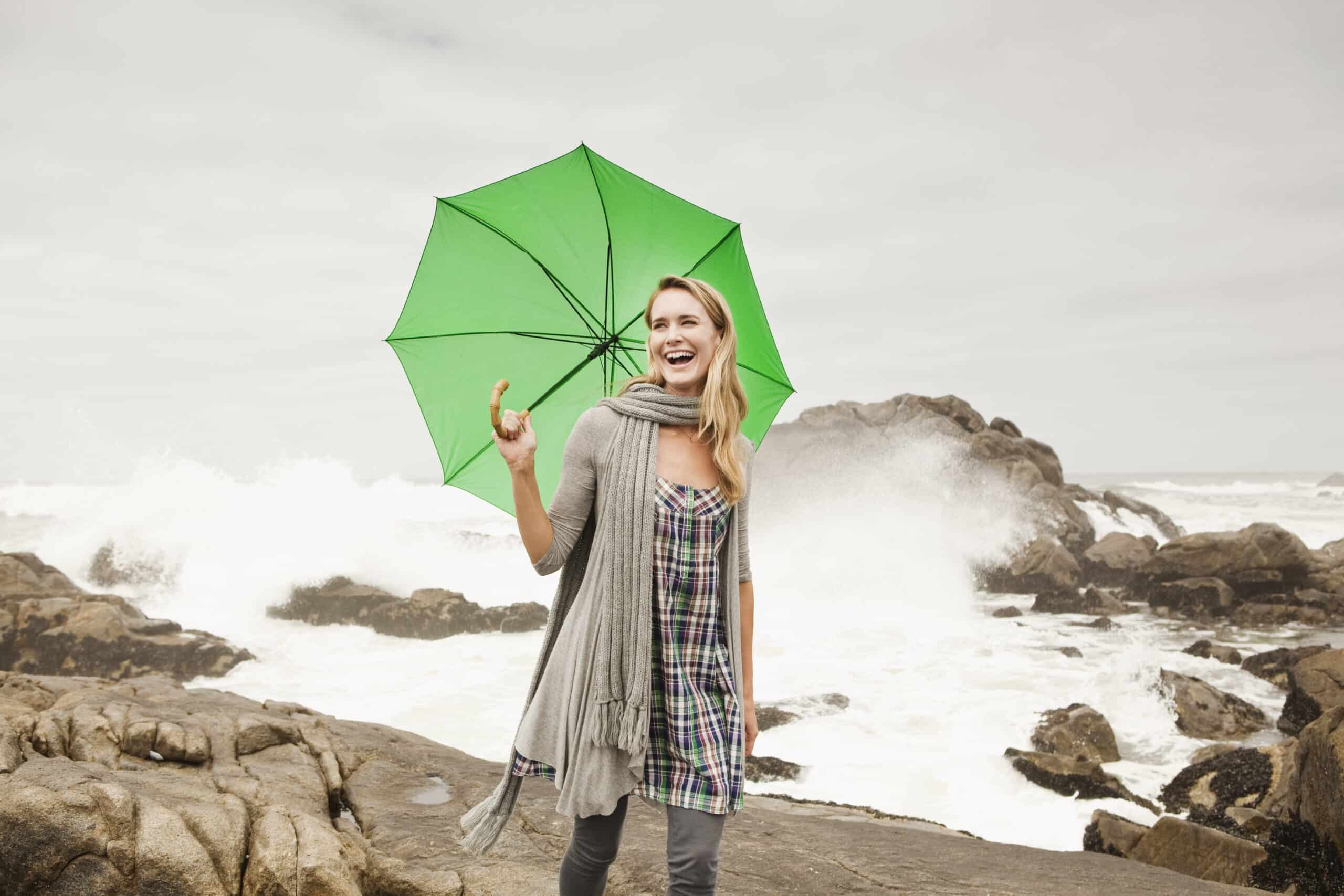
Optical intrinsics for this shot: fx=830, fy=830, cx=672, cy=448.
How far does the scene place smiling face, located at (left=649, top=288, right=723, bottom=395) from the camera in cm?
236

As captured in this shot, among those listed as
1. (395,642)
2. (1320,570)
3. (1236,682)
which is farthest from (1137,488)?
(395,642)

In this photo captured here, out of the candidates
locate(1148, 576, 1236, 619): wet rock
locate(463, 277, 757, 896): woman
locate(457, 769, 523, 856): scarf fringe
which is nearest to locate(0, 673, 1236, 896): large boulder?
locate(457, 769, 523, 856): scarf fringe

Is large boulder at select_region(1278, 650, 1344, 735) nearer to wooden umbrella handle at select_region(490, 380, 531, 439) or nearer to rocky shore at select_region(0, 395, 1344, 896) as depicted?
rocky shore at select_region(0, 395, 1344, 896)

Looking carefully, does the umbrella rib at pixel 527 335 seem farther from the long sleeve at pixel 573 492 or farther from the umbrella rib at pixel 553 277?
the long sleeve at pixel 573 492

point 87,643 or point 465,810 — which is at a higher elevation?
point 465,810

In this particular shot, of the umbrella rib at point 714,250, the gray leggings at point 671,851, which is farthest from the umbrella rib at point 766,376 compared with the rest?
the gray leggings at point 671,851

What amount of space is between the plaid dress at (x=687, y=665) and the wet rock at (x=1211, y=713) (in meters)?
9.97

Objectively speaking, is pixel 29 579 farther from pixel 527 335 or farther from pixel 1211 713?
pixel 1211 713

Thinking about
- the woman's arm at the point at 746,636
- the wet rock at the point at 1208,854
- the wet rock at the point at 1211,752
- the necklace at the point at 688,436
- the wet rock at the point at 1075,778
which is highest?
the necklace at the point at 688,436

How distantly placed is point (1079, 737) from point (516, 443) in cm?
916

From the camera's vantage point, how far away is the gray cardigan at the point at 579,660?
223 centimetres

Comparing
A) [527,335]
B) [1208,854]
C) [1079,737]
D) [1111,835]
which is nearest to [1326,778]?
[1208,854]

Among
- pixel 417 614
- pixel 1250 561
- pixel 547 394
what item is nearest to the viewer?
pixel 547 394

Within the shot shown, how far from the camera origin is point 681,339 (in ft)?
7.72
